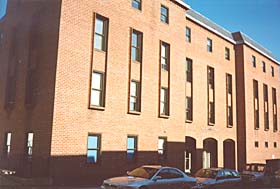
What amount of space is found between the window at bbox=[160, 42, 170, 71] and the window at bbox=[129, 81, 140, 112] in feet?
10.9

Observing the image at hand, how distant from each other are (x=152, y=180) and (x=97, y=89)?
7259mm

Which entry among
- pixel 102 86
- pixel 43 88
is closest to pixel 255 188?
pixel 102 86

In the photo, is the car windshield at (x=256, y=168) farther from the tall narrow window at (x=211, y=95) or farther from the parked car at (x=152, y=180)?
the parked car at (x=152, y=180)

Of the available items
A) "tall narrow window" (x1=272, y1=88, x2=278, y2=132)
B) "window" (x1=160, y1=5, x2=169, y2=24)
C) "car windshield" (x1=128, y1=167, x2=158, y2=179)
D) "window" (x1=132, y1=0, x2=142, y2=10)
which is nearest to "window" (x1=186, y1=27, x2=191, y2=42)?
"window" (x1=160, y1=5, x2=169, y2=24)

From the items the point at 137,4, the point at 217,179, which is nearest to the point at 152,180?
the point at 217,179

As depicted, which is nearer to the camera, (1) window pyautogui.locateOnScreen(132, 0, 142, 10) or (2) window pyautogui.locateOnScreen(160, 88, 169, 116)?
(1) window pyautogui.locateOnScreen(132, 0, 142, 10)

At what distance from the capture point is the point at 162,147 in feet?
68.5

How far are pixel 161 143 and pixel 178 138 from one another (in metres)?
1.80

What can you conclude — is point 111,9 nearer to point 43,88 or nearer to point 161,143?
point 43,88

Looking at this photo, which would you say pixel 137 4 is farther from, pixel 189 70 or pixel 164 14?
pixel 189 70

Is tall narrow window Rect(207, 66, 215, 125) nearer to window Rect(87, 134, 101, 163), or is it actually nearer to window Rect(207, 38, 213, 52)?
window Rect(207, 38, 213, 52)

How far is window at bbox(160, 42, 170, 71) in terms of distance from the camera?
2207 centimetres

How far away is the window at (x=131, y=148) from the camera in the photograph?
18364mm

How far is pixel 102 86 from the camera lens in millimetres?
17438
